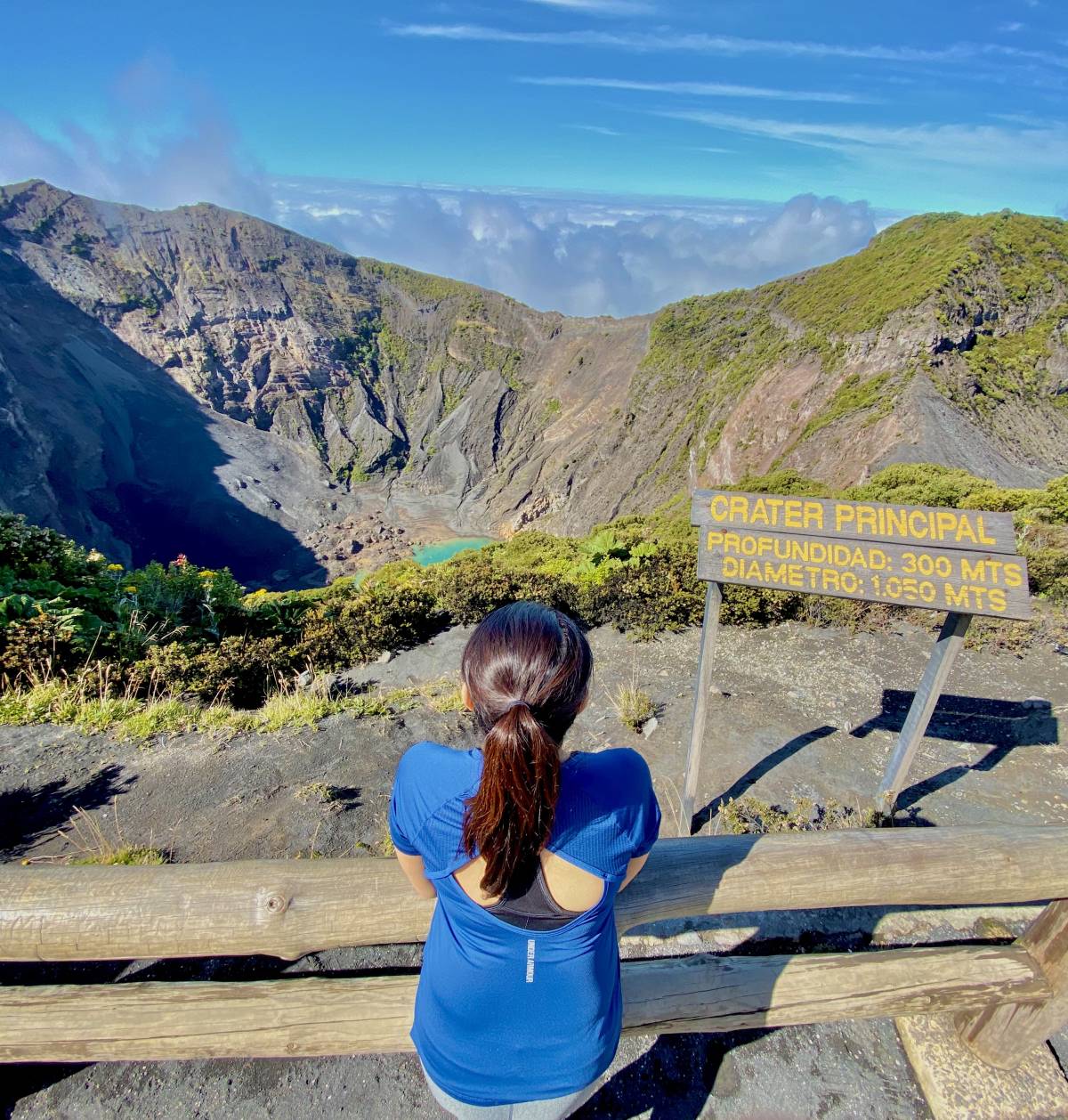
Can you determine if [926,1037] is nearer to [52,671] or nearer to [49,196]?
[52,671]

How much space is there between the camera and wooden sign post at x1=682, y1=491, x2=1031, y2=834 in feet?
11.9

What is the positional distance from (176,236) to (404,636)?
297 feet

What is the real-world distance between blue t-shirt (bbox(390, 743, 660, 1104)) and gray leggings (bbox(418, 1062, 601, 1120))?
0.04 m

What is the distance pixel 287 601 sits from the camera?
31.8 feet

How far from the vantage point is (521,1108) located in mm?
1526

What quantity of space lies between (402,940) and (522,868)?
0.71 meters

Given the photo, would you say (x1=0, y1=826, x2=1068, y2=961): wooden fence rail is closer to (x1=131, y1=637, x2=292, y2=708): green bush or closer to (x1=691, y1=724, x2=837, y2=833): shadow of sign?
(x1=691, y1=724, x2=837, y2=833): shadow of sign

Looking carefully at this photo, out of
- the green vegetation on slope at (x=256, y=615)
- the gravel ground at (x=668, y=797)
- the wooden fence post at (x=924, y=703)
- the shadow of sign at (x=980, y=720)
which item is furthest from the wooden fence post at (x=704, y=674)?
the green vegetation on slope at (x=256, y=615)

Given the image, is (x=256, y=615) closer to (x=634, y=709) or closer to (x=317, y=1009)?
(x=634, y=709)

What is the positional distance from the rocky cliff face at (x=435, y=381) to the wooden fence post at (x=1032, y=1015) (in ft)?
68.7

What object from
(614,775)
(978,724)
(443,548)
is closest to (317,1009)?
(614,775)

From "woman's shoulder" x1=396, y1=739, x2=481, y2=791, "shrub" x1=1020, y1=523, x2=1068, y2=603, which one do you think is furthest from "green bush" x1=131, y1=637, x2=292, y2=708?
"shrub" x1=1020, y1=523, x2=1068, y2=603

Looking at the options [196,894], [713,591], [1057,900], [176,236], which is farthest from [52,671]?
[176,236]

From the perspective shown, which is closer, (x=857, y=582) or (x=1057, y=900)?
(x=1057, y=900)
